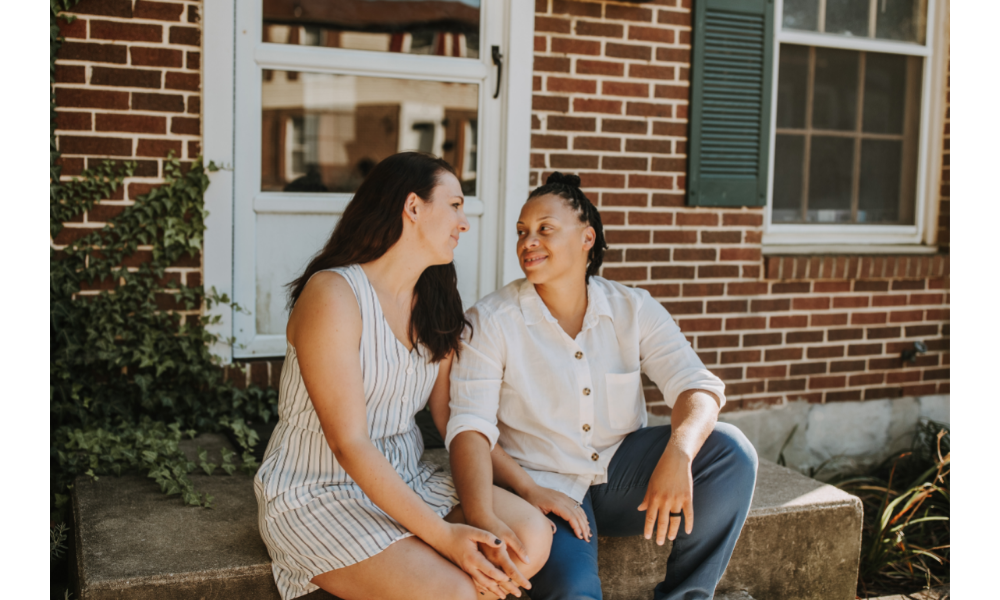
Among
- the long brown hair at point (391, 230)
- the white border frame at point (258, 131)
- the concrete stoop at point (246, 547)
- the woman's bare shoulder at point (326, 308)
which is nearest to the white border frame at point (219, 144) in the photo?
the white border frame at point (258, 131)

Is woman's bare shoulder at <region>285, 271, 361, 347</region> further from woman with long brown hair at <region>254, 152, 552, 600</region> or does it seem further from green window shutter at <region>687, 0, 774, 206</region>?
green window shutter at <region>687, 0, 774, 206</region>

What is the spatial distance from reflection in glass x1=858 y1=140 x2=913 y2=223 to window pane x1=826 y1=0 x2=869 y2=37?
1.97 ft

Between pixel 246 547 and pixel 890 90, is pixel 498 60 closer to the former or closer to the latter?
pixel 890 90

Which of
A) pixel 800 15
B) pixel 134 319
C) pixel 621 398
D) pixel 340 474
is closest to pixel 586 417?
pixel 621 398

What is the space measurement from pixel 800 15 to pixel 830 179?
88 cm

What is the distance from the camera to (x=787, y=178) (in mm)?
4344

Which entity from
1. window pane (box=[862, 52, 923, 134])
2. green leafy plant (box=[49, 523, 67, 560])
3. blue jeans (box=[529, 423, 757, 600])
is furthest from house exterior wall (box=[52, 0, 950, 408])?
blue jeans (box=[529, 423, 757, 600])

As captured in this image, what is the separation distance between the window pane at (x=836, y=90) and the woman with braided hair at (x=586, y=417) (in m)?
2.47

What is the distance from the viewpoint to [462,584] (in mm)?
1814

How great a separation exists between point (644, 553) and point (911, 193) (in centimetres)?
311
